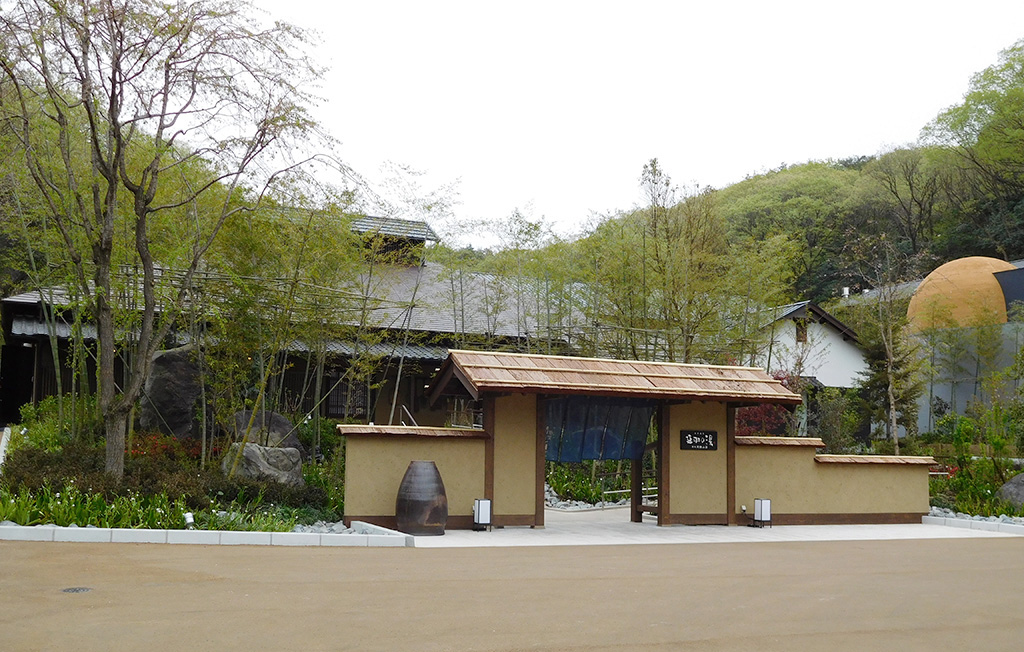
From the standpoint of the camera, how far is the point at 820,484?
1260cm

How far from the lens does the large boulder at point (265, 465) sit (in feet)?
36.2

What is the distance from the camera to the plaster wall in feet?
38.9

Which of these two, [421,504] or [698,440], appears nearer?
[421,504]

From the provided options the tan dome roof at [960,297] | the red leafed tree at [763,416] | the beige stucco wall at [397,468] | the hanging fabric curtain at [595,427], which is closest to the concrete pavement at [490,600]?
the beige stucco wall at [397,468]

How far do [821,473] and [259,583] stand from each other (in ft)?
29.0

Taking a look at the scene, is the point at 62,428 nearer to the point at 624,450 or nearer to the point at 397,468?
the point at 397,468

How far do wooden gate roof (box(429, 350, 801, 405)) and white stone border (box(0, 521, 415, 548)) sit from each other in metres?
2.19

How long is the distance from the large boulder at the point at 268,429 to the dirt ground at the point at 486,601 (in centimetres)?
472

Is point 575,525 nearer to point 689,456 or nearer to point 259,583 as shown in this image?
point 689,456

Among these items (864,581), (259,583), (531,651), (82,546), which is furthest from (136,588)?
(864,581)

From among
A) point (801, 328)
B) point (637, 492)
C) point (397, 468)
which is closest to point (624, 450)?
point (637, 492)

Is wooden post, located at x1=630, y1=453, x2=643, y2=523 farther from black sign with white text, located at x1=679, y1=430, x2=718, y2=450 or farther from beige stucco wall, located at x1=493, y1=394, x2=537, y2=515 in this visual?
beige stucco wall, located at x1=493, y1=394, x2=537, y2=515

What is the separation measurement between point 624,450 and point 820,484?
2.93 meters

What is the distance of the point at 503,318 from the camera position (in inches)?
762
